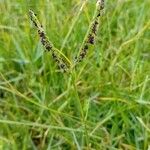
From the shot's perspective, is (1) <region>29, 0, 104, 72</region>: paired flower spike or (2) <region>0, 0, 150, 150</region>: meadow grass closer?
(1) <region>29, 0, 104, 72</region>: paired flower spike

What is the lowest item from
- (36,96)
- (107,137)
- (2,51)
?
(107,137)

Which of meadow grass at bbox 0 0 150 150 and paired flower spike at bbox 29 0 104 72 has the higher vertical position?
paired flower spike at bbox 29 0 104 72

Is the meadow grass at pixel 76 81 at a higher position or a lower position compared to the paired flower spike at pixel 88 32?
lower

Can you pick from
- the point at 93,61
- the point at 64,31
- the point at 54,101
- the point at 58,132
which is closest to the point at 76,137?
A: the point at 58,132

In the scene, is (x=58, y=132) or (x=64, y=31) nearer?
(x=58, y=132)

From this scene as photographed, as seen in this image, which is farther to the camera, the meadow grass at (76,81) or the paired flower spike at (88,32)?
the meadow grass at (76,81)

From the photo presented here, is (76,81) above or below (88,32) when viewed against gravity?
below

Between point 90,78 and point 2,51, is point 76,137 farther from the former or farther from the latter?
point 2,51

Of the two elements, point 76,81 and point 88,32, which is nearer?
point 88,32
